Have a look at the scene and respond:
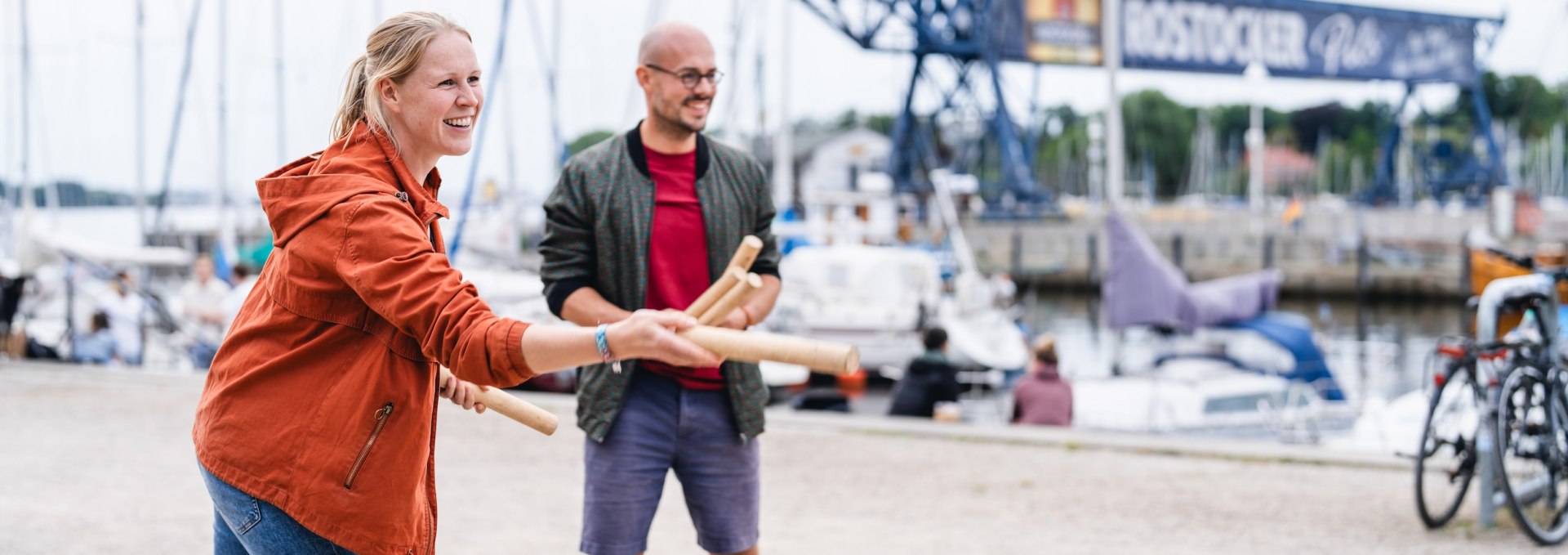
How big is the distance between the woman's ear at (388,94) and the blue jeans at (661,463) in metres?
1.50

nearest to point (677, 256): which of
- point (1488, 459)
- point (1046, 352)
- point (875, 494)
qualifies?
point (875, 494)

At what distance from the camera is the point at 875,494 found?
6570 mm

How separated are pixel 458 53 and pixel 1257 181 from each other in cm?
6428

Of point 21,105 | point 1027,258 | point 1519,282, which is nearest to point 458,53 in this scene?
point 1519,282

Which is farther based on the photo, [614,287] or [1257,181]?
[1257,181]

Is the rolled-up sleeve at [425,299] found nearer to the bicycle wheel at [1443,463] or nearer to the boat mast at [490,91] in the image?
the bicycle wheel at [1443,463]

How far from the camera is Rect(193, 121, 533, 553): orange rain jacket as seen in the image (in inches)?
80.6

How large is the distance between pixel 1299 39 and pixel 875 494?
1549 inches

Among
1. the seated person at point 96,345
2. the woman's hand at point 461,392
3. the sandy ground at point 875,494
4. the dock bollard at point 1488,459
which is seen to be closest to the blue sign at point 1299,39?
the seated person at point 96,345

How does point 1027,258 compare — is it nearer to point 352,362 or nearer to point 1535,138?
point 352,362

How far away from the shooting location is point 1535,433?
564 centimetres

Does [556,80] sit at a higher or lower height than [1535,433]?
higher

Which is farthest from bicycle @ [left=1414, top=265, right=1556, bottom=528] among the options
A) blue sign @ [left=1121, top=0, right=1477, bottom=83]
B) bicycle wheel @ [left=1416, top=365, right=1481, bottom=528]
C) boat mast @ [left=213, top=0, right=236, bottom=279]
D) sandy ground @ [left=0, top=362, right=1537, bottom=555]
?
blue sign @ [left=1121, top=0, right=1477, bottom=83]

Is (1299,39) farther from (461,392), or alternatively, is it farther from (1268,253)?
(461,392)
